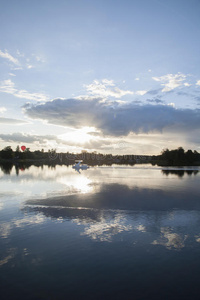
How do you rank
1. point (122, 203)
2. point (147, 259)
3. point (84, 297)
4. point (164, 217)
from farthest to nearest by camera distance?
point (122, 203) → point (164, 217) → point (147, 259) → point (84, 297)

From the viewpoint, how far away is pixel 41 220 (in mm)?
19688

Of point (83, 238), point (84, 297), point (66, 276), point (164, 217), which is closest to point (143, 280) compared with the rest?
point (84, 297)

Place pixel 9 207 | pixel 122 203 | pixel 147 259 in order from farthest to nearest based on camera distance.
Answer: pixel 122 203
pixel 9 207
pixel 147 259

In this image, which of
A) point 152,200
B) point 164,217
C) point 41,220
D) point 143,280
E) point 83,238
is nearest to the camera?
point 143,280

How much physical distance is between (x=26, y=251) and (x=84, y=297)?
564 centimetres

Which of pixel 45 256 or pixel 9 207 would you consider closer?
pixel 45 256

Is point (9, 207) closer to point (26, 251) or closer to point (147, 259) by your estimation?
point (26, 251)

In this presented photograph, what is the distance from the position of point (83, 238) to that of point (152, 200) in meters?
16.3

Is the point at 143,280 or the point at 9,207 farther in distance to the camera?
the point at 9,207

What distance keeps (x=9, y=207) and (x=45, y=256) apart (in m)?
13.8

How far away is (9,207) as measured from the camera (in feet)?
80.4

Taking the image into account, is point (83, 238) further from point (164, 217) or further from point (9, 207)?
point (9, 207)

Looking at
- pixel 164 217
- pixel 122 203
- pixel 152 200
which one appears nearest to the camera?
pixel 164 217

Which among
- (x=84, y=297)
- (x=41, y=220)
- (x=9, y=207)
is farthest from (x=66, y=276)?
(x=9, y=207)
